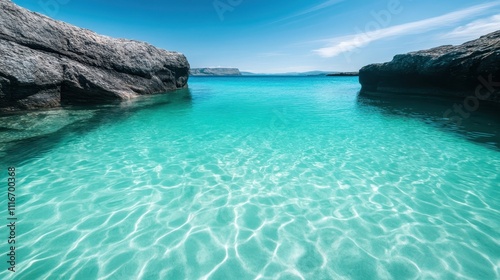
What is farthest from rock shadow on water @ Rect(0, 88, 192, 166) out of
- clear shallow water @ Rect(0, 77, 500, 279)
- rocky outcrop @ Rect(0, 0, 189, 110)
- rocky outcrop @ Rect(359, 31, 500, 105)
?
rocky outcrop @ Rect(359, 31, 500, 105)

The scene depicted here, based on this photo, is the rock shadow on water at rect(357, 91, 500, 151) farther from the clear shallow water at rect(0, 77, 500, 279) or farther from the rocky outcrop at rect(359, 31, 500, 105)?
the rocky outcrop at rect(359, 31, 500, 105)

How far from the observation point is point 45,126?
10.6 metres

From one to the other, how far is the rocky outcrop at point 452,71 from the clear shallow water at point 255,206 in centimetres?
1027

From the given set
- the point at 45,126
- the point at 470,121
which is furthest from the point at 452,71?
the point at 45,126

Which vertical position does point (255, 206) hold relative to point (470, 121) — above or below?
above

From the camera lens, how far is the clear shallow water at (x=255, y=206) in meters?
3.46

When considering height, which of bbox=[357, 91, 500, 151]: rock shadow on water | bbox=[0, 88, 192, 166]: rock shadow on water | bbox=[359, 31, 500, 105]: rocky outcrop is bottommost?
bbox=[357, 91, 500, 151]: rock shadow on water

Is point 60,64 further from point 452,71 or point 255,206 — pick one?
point 452,71

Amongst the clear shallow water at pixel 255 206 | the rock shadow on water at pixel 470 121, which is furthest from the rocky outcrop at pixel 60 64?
the rock shadow on water at pixel 470 121

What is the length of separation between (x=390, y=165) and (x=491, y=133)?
23.4ft

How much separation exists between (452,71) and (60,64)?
30.0 metres

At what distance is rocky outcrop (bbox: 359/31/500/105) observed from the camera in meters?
15.6

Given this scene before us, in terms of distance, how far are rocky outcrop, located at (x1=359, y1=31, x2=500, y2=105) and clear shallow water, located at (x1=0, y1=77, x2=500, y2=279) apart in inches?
404

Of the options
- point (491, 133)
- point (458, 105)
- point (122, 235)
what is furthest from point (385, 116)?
point (122, 235)
